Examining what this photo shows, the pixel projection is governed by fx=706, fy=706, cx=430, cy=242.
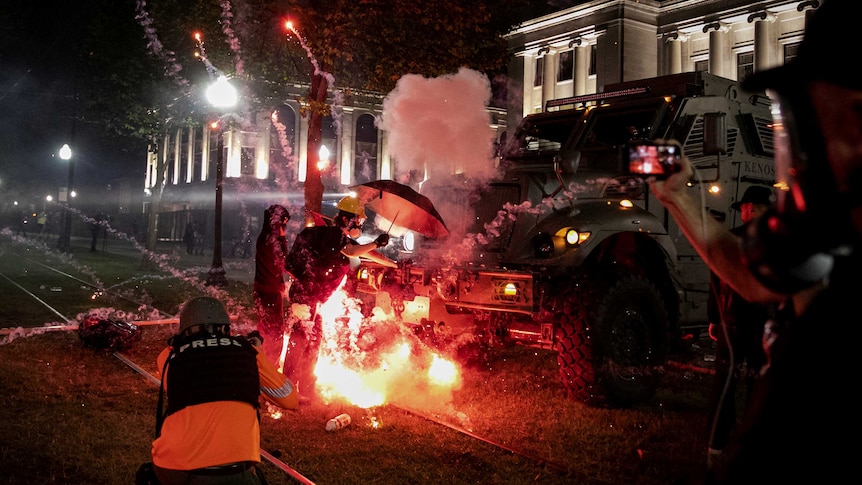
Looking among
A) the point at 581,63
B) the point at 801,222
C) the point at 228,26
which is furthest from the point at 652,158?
the point at 581,63

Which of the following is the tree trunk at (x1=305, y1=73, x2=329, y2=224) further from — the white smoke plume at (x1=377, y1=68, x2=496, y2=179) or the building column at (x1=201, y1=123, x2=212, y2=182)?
the building column at (x1=201, y1=123, x2=212, y2=182)

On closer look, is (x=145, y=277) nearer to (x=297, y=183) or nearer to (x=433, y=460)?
(x=433, y=460)

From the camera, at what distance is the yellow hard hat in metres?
7.87

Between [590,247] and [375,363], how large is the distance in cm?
347

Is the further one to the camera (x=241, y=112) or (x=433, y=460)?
(x=241, y=112)

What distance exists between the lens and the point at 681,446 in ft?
19.9

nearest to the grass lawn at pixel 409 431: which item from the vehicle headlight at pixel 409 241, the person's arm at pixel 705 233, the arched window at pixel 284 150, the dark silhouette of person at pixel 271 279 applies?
the dark silhouette of person at pixel 271 279

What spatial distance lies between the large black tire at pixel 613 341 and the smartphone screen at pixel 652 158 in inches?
179

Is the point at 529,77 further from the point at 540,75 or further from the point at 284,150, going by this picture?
the point at 284,150

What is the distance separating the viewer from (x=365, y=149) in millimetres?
53188

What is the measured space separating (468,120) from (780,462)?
8703mm

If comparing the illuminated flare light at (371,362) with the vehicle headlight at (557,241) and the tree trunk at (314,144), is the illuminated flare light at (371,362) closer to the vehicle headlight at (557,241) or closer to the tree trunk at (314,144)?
the vehicle headlight at (557,241)

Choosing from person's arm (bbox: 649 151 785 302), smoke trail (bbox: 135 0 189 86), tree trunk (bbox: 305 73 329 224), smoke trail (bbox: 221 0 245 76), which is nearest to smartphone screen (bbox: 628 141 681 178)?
person's arm (bbox: 649 151 785 302)

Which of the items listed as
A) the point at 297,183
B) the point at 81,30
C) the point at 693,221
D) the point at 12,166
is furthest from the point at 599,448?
the point at 12,166
